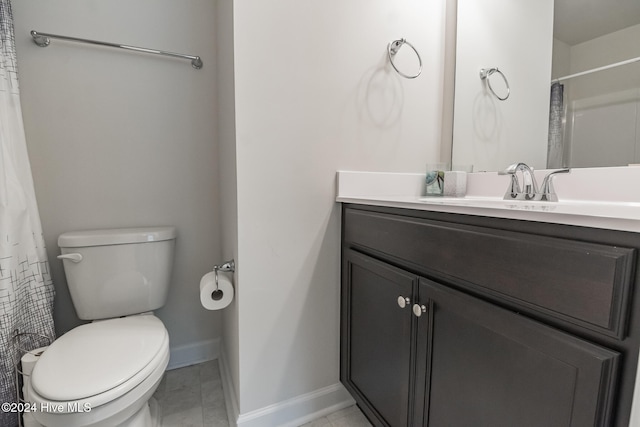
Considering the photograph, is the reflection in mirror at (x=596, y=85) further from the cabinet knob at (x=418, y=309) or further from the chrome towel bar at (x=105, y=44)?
the chrome towel bar at (x=105, y=44)

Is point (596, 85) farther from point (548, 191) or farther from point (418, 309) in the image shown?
point (418, 309)

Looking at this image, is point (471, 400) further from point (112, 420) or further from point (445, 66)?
point (445, 66)

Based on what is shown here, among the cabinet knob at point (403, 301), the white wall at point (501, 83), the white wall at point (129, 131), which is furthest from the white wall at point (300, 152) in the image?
the white wall at point (129, 131)

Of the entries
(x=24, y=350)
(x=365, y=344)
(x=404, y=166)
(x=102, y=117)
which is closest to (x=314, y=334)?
(x=365, y=344)

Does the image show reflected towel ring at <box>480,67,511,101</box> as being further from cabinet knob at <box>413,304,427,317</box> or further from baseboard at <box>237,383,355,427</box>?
baseboard at <box>237,383,355,427</box>

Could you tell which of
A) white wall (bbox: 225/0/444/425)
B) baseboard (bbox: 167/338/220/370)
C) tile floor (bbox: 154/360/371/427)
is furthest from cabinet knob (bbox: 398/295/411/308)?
baseboard (bbox: 167/338/220/370)

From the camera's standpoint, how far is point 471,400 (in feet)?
2.20

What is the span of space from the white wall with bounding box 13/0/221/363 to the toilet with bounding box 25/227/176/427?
18 cm

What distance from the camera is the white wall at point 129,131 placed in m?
1.25

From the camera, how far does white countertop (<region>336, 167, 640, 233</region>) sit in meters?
0.47

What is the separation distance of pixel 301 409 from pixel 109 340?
2.55 ft

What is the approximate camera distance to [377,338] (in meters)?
0.99

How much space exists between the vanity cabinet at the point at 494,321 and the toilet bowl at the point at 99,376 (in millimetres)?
752

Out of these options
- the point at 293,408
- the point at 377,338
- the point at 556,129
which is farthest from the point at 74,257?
the point at 556,129
